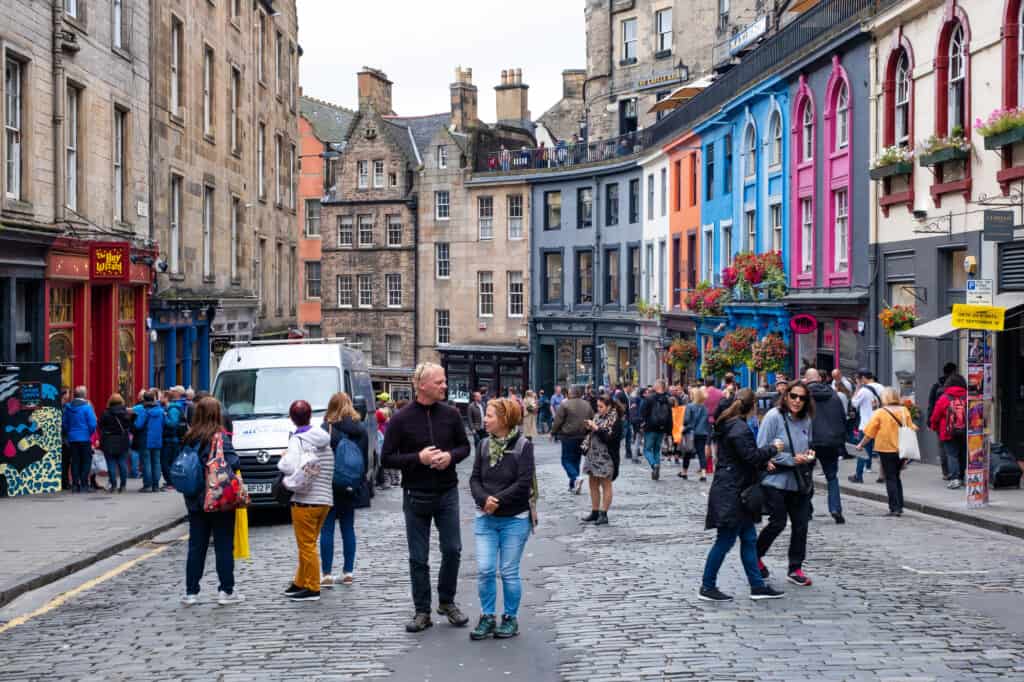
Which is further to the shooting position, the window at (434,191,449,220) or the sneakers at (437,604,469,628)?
the window at (434,191,449,220)

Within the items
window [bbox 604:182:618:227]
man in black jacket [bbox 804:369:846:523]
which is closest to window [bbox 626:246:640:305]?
window [bbox 604:182:618:227]

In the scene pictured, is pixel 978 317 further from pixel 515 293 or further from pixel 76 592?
pixel 515 293

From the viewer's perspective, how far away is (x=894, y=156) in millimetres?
25438

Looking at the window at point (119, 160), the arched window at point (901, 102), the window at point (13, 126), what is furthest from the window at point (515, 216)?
the window at point (13, 126)

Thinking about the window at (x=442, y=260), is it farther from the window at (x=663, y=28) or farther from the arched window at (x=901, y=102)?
the arched window at (x=901, y=102)

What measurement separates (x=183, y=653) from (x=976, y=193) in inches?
688

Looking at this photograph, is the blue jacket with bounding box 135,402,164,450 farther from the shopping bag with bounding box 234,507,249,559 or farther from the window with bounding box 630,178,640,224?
the window with bounding box 630,178,640,224

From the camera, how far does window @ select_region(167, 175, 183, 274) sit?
1180 inches

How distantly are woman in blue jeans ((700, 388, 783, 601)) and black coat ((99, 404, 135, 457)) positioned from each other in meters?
12.6

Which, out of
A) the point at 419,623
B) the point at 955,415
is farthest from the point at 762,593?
the point at 955,415

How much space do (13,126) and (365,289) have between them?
4205 centimetres

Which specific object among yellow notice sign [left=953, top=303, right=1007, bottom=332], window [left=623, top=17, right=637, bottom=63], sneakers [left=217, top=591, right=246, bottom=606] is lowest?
sneakers [left=217, top=591, right=246, bottom=606]

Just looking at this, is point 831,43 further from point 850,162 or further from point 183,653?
point 183,653

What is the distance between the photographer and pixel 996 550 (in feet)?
43.7
